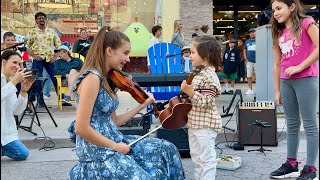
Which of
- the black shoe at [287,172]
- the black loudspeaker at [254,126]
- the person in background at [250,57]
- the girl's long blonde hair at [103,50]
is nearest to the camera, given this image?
the girl's long blonde hair at [103,50]

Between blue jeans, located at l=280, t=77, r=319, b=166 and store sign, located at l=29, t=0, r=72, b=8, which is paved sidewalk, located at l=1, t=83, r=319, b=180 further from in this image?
store sign, located at l=29, t=0, r=72, b=8

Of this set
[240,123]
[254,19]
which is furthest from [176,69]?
[254,19]

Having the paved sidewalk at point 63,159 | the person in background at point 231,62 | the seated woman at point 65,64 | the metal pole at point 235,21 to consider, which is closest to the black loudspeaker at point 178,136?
the paved sidewalk at point 63,159

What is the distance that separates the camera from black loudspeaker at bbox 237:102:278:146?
16.0 feet

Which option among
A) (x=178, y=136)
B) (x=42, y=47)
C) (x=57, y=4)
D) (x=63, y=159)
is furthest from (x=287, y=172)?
(x=57, y=4)

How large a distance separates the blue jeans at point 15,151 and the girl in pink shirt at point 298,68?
292 cm

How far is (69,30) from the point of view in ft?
39.0

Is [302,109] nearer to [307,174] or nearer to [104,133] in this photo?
[307,174]

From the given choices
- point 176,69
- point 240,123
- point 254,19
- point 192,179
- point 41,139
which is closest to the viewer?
point 192,179

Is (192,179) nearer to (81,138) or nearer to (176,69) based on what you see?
(81,138)

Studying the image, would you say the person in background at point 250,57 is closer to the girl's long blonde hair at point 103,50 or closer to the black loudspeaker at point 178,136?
the black loudspeaker at point 178,136

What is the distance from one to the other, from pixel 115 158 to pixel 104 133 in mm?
184

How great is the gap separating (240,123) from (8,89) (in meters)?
2.68

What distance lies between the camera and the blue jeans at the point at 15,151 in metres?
4.48
